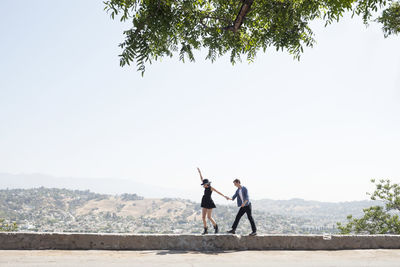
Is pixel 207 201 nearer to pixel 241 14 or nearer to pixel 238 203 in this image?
pixel 238 203

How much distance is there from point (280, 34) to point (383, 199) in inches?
1192

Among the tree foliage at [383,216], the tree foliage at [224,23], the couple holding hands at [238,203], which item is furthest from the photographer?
the tree foliage at [383,216]

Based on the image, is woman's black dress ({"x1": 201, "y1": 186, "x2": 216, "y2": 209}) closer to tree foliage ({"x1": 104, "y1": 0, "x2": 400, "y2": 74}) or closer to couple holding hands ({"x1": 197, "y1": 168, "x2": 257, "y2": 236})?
couple holding hands ({"x1": 197, "y1": 168, "x2": 257, "y2": 236})

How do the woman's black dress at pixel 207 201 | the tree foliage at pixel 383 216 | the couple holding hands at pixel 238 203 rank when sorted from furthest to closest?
1. the tree foliage at pixel 383 216
2. the woman's black dress at pixel 207 201
3. the couple holding hands at pixel 238 203

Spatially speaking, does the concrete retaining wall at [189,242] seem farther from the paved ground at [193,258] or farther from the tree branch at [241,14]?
the tree branch at [241,14]

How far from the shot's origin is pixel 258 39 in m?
6.90

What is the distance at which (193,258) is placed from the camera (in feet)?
22.6

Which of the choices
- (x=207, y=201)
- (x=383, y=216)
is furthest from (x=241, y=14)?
(x=383, y=216)

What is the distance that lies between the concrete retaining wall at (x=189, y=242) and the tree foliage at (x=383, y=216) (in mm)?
23561

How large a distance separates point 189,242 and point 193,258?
107cm

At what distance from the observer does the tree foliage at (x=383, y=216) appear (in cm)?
2975

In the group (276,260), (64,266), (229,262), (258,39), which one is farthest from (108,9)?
(276,260)

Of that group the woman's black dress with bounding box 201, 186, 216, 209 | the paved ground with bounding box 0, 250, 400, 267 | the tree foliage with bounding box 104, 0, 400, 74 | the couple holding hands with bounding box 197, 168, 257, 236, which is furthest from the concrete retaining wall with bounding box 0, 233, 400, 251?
the tree foliage with bounding box 104, 0, 400, 74

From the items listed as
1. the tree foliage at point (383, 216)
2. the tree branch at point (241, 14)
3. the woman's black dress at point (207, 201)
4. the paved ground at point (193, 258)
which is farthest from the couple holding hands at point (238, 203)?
the tree foliage at point (383, 216)
